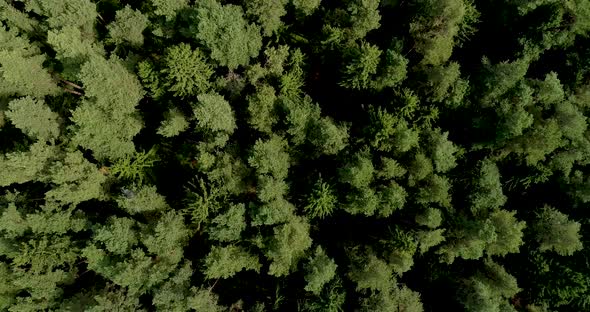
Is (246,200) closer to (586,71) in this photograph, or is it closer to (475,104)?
(475,104)

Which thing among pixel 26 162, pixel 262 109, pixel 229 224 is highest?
pixel 262 109

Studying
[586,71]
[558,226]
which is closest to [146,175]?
[558,226]

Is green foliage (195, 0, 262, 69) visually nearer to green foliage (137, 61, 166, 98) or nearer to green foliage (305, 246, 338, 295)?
green foliage (137, 61, 166, 98)

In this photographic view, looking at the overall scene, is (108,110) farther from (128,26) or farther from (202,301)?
(202,301)

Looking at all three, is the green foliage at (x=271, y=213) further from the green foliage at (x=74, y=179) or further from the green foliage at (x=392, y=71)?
the green foliage at (x=74, y=179)

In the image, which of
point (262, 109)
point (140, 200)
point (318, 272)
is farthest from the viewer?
point (262, 109)

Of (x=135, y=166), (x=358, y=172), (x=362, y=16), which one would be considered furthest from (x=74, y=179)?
(x=362, y=16)
